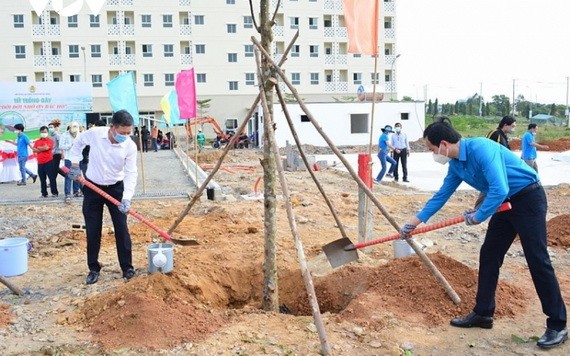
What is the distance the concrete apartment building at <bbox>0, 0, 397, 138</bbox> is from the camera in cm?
4416

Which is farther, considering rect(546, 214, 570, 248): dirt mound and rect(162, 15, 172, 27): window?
rect(162, 15, 172, 27): window

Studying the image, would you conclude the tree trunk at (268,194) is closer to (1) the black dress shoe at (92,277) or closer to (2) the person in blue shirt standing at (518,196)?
(2) the person in blue shirt standing at (518,196)

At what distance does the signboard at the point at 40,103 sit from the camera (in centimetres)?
1616

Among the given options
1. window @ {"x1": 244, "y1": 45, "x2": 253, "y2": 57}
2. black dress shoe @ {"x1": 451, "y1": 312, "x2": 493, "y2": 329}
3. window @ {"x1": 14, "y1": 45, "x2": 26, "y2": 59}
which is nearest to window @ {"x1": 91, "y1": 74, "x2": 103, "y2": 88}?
window @ {"x1": 14, "y1": 45, "x2": 26, "y2": 59}

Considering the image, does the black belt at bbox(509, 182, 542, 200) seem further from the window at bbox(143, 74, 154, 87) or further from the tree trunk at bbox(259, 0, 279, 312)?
the window at bbox(143, 74, 154, 87)

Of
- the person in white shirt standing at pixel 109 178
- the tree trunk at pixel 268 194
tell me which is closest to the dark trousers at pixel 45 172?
the person in white shirt standing at pixel 109 178

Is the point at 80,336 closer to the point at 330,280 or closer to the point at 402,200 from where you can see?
the point at 330,280

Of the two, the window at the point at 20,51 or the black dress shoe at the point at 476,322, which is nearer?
the black dress shoe at the point at 476,322

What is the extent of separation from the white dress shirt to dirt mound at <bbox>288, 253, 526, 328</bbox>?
7.06 feet

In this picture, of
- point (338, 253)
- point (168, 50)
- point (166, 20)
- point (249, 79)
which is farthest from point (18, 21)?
point (338, 253)

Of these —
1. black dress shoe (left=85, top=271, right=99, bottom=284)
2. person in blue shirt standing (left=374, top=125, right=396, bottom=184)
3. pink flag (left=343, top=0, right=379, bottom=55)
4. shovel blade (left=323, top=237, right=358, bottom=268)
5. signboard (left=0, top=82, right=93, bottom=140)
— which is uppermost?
pink flag (left=343, top=0, right=379, bottom=55)

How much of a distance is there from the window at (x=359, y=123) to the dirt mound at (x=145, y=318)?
33317mm

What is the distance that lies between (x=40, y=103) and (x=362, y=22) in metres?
12.6

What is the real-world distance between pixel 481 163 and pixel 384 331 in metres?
1.48
